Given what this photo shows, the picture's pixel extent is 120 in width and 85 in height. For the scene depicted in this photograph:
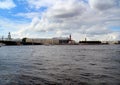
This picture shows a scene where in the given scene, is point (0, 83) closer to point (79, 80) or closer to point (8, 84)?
point (8, 84)

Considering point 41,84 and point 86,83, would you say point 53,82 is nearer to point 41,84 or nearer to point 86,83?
point 41,84

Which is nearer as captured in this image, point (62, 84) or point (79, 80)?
point (62, 84)

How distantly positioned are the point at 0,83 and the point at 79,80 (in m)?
6.24

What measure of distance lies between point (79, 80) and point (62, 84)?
210 centimetres

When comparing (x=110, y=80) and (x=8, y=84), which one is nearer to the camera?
(x=8, y=84)

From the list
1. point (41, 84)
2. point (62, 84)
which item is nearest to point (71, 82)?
point (62, 84)

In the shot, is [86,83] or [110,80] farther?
[110,80]

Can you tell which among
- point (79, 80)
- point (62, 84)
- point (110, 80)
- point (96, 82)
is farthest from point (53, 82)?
point (110, 80)

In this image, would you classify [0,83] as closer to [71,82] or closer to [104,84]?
[71,82]

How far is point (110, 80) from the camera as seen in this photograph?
17.5 m

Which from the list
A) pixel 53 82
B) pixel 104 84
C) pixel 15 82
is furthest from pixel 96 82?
pixel 15 82

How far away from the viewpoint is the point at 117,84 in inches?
629

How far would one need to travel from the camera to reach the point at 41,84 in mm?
16172

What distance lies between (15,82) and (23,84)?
1.05 metres
